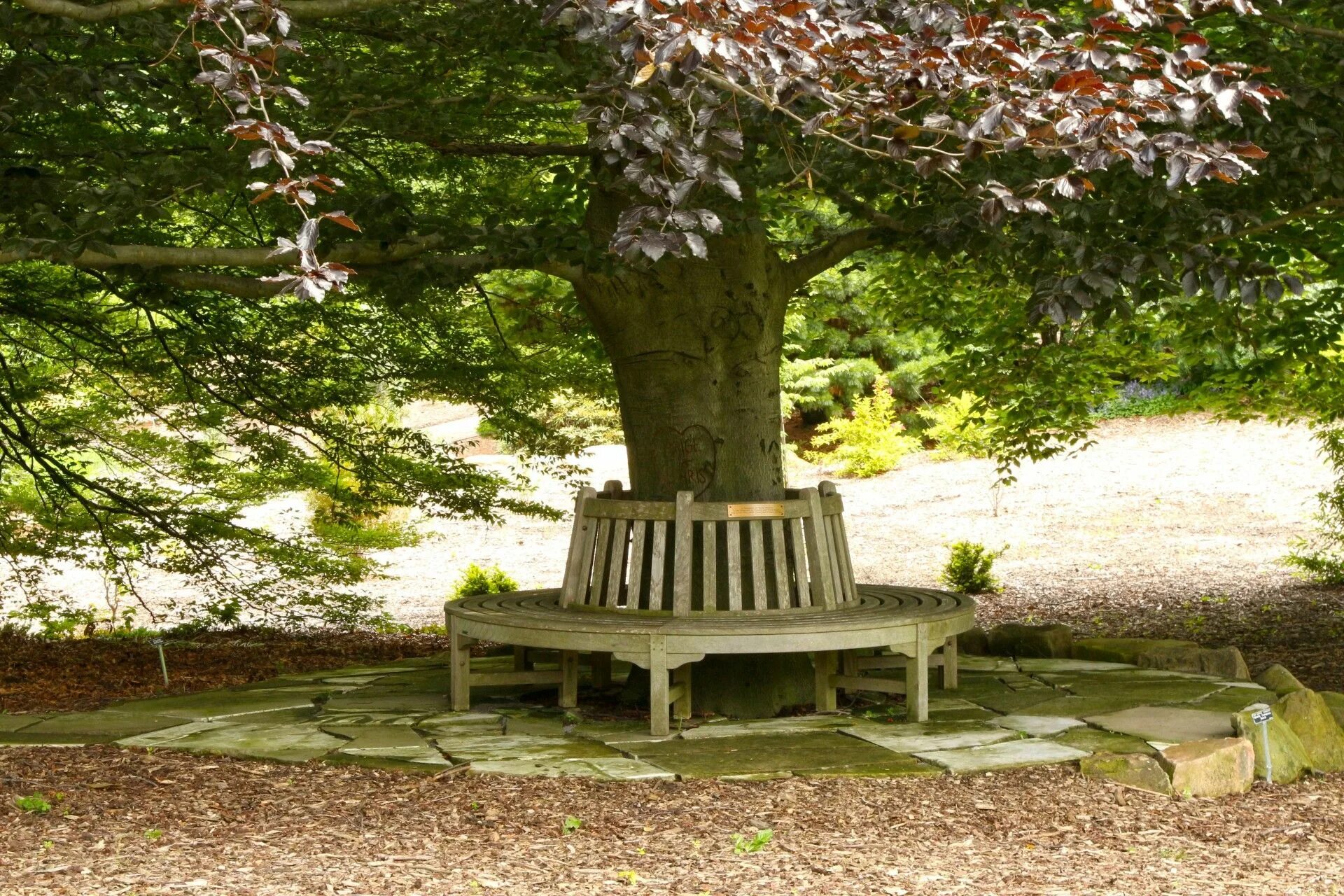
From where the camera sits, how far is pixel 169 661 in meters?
8.73

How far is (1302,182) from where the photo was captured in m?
5.36

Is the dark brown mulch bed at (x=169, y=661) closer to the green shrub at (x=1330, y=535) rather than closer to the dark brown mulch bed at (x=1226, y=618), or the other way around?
the dark brown mulch bed at (x=1226, y=618)

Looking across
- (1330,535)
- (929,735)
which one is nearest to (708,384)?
(929,735)

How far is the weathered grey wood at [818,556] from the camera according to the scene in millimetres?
6191

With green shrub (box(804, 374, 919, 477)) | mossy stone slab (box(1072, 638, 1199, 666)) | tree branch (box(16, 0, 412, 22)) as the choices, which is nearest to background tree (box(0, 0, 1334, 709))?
tree branch (box(16, 0, 412, 22))

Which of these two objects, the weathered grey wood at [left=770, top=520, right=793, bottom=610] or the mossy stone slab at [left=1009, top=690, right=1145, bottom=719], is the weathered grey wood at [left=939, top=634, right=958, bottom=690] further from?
the weathered grey wood at [left=770, top=520, right=793, bottom=610]

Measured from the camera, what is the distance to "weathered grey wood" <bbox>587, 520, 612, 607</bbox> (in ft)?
20.8

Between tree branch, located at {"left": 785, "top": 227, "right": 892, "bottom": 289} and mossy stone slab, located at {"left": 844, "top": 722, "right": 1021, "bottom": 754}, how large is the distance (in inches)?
88.1

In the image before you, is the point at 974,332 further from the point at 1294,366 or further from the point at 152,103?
the point at 152,103

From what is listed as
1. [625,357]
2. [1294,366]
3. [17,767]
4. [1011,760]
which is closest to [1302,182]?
[1011,760]

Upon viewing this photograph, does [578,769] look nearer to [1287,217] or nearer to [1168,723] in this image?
[1168,723]

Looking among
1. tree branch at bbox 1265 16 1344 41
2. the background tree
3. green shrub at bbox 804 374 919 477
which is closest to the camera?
the background tree

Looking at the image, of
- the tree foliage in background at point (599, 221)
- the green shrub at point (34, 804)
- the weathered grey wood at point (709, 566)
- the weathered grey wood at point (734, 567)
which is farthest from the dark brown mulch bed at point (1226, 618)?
the green shrub at point (34, 804)

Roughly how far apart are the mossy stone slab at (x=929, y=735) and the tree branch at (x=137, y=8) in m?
3.44
